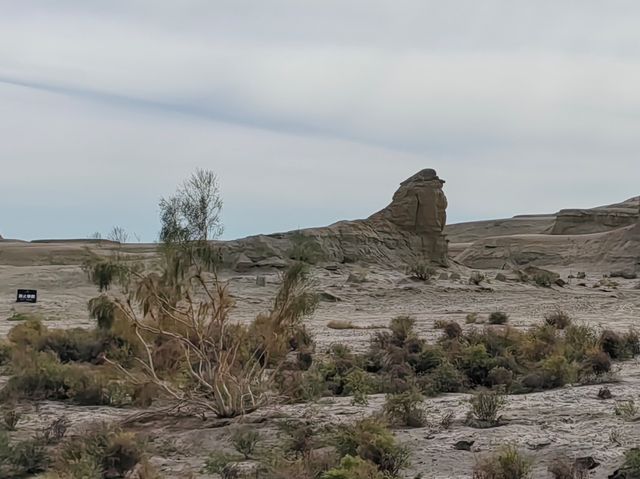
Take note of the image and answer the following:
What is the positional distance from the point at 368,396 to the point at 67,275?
2877cm

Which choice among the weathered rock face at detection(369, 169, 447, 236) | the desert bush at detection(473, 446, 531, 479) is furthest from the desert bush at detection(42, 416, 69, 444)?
the weathered rock face at detection(369, 169, 447, 236)

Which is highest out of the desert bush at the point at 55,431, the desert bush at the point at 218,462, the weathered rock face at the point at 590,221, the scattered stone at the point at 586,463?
the weathered rock face at the point at 590,221

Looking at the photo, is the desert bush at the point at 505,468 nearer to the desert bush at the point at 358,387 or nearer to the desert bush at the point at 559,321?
the desert bush at the point at 358,387

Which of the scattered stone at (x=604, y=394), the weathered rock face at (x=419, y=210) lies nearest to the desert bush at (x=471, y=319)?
the scattered stone at (x=604, y=394)

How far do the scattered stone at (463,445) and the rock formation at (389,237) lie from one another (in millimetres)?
30205

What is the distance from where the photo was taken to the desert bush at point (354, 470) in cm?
764

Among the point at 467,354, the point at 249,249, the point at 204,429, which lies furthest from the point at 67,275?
the point at 204,429

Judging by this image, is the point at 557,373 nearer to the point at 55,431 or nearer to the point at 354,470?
the point at 354,470

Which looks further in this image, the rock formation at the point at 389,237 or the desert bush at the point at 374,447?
the rock formation at the point at 389,237

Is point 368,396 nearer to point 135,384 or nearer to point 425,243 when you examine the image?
point 135,384

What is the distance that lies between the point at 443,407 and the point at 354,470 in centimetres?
432

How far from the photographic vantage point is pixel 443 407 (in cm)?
1187

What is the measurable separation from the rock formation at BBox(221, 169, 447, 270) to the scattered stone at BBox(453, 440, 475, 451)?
1189 inches

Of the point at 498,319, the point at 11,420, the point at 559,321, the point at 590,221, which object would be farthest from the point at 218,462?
the point at 590,221
